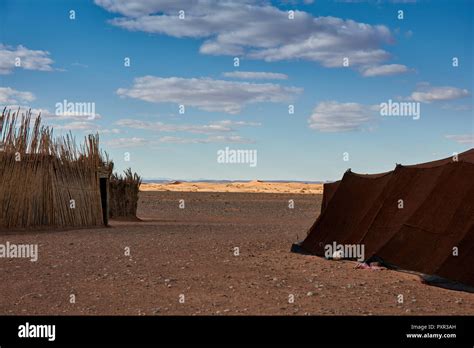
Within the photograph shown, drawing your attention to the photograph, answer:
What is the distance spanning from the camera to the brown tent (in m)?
9.66

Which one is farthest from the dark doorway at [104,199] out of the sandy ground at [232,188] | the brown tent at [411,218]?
the sandy ground at [232,188]

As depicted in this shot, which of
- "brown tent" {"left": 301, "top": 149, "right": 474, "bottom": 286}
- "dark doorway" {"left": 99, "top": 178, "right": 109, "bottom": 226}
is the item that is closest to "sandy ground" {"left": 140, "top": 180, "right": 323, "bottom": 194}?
"dark doorway" {"left": 99, "top": 178, "right": 109, "bottom": 226}

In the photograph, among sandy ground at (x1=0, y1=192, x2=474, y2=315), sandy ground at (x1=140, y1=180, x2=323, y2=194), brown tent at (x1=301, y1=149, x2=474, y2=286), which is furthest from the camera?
sandy ground at (x1=140, y1=180, x2=323, y2=194)

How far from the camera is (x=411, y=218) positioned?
10.9 m

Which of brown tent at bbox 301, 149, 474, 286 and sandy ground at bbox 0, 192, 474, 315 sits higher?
brown tent at bbox 301, 149, 474, 286

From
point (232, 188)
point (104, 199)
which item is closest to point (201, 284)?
point (104, 199)

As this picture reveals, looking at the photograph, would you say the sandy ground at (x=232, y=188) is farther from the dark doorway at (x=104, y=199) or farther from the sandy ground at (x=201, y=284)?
the sandy ground at (x=201, y=284)

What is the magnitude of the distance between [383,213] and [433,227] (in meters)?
A: 1.61

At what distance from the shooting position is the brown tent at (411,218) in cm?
966

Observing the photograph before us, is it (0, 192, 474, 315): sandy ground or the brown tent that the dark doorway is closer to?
(0, 192, 474, 315): sandy ground

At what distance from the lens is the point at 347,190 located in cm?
1352

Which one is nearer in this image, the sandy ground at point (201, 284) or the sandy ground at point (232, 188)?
the sandy ground at point (201, 284)
